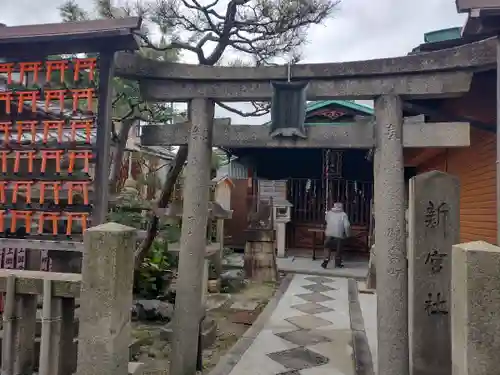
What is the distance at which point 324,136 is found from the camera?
479 cm

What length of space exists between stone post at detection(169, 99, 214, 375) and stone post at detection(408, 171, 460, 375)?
93.2 inches

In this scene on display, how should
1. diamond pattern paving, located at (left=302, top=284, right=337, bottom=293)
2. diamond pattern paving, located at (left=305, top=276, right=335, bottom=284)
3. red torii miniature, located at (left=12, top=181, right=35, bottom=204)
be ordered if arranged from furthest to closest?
diamond pattern paving, located at (left=305, top=276, right=335, bottom=284) → diamond pattern paving, located at (left=302, top=284, right=337, bottom=293) → red torii miniature, located at (left=12, top=181, right=35, bottom=204)

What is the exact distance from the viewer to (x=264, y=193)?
14.9 m

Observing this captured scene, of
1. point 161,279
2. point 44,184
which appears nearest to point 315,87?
point 44,184

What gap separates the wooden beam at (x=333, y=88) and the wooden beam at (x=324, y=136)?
0.34 meters

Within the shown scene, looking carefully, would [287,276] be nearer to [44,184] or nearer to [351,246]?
[351,246]

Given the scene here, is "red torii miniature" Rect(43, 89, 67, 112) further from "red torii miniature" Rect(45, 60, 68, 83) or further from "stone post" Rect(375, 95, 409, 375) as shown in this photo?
"stone post" Rect(375, 95, 409, 375)

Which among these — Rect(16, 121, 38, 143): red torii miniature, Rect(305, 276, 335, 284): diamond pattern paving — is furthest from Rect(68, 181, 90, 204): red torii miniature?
Rect(305, 276, 335, 284): diamond pattern paving

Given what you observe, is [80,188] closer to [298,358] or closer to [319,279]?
[298,358]

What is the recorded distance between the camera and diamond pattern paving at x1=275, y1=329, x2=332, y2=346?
6.29 metres

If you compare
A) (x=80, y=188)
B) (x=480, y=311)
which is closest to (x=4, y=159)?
(x=80, y=188)

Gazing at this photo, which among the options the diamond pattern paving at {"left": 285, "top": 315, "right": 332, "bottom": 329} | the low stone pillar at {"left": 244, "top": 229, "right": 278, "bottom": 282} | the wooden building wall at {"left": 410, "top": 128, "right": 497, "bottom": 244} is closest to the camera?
the wooden building wall at {"left": 410, "top": 128, "right": 497, "bottom": 244}

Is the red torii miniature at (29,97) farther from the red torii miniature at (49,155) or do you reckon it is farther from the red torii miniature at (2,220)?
the red torii miniature at (2,220)

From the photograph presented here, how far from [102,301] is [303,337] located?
178 inches
